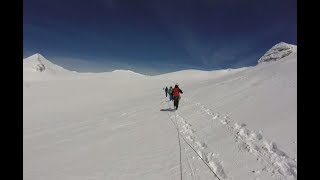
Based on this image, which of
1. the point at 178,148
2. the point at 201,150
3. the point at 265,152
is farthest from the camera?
the point at 178,148

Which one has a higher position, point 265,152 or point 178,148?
point 265,152

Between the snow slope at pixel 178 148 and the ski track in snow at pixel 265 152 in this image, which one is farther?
the snow slope at pixel 178 148

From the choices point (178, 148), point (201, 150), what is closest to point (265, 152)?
point (201, 150)

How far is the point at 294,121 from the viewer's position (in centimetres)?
1049

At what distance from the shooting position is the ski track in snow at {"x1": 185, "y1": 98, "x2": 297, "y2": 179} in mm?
6912

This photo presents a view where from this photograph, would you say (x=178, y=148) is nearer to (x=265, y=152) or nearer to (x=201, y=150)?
(x=201, y=150)

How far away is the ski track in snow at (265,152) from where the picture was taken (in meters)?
6.91

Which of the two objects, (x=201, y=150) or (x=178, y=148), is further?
(x=178, y=148)

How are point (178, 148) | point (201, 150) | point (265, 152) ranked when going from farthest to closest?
point (178, 148) → point (201, 150) → point (265, 152)

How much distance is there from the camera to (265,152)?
8414mm

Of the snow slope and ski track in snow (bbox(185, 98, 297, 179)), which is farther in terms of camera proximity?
the snow slope
